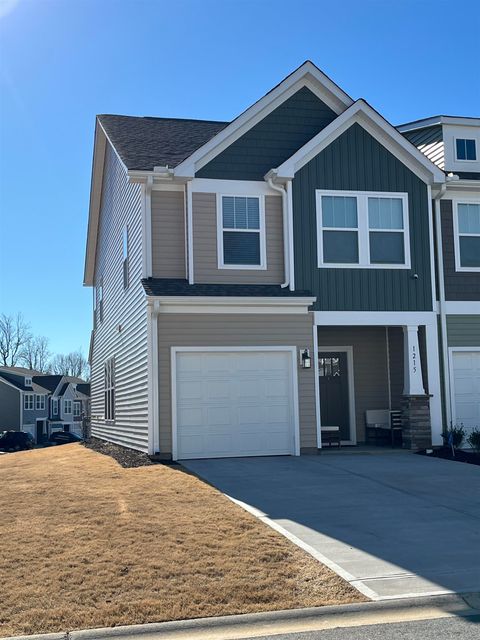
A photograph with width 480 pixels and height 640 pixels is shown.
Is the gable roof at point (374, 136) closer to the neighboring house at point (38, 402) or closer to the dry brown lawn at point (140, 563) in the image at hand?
the dry brown lawn at point (140, 563)

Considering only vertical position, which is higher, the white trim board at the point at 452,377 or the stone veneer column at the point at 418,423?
the white trim board at the point at 452,377

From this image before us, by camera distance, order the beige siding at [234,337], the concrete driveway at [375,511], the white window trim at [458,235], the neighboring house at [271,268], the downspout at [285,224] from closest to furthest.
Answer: the concrete driveway at [375,511] → the beige siding at [234,337] → the neighboring house at [271,268] → the downspout at [285,224] → the white window trim at [458,235]

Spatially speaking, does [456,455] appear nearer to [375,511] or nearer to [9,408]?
[375,511]

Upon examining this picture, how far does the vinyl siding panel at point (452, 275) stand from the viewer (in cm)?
1662

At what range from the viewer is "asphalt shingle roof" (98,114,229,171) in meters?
16.0

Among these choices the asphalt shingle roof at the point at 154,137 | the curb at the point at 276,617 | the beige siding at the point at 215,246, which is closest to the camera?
the curb at the point at 276,617

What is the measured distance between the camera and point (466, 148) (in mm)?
18281

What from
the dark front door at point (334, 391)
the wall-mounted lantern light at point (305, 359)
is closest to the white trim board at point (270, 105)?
the wall-mounted lantern light at point (305, 359)

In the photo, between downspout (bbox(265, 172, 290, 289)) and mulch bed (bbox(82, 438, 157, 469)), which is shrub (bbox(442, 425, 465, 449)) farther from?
mulch bed (bbox(82, 438, 157, 469))

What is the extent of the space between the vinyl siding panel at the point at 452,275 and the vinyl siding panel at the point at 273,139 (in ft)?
11.7

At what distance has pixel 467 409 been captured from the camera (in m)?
16.6

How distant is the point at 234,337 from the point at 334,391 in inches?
167

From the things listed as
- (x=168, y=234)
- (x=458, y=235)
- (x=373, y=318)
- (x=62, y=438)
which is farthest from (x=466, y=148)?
(x=62, y=438)

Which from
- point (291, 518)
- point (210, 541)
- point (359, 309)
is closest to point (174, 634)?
point (210, 541)
